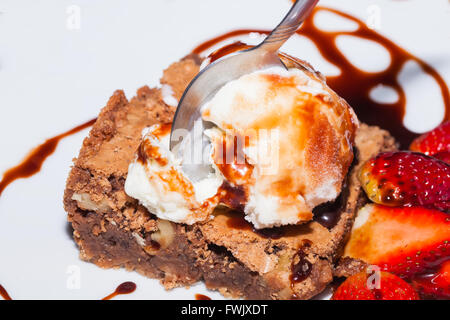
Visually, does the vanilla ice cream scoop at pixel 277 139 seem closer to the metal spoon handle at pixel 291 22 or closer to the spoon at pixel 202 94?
the spoon at pixel 202 94

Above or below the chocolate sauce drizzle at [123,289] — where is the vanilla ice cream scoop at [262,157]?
above

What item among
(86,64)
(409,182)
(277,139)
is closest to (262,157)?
(277,139)

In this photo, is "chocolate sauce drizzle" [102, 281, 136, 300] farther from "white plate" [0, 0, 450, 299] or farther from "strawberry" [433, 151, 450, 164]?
"strawberry" [433, 151, 450, 164]

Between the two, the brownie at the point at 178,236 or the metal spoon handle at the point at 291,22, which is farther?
the brownie at the point at 178,236

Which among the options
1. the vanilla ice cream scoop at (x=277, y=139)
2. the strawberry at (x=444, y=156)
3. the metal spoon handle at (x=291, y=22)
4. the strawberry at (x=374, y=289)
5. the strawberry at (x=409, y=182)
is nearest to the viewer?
the metal spoon handle at (x=291, y=22)

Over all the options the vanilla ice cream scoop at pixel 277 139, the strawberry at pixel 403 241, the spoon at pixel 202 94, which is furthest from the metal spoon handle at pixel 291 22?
the strawberry at pixel 403 241
